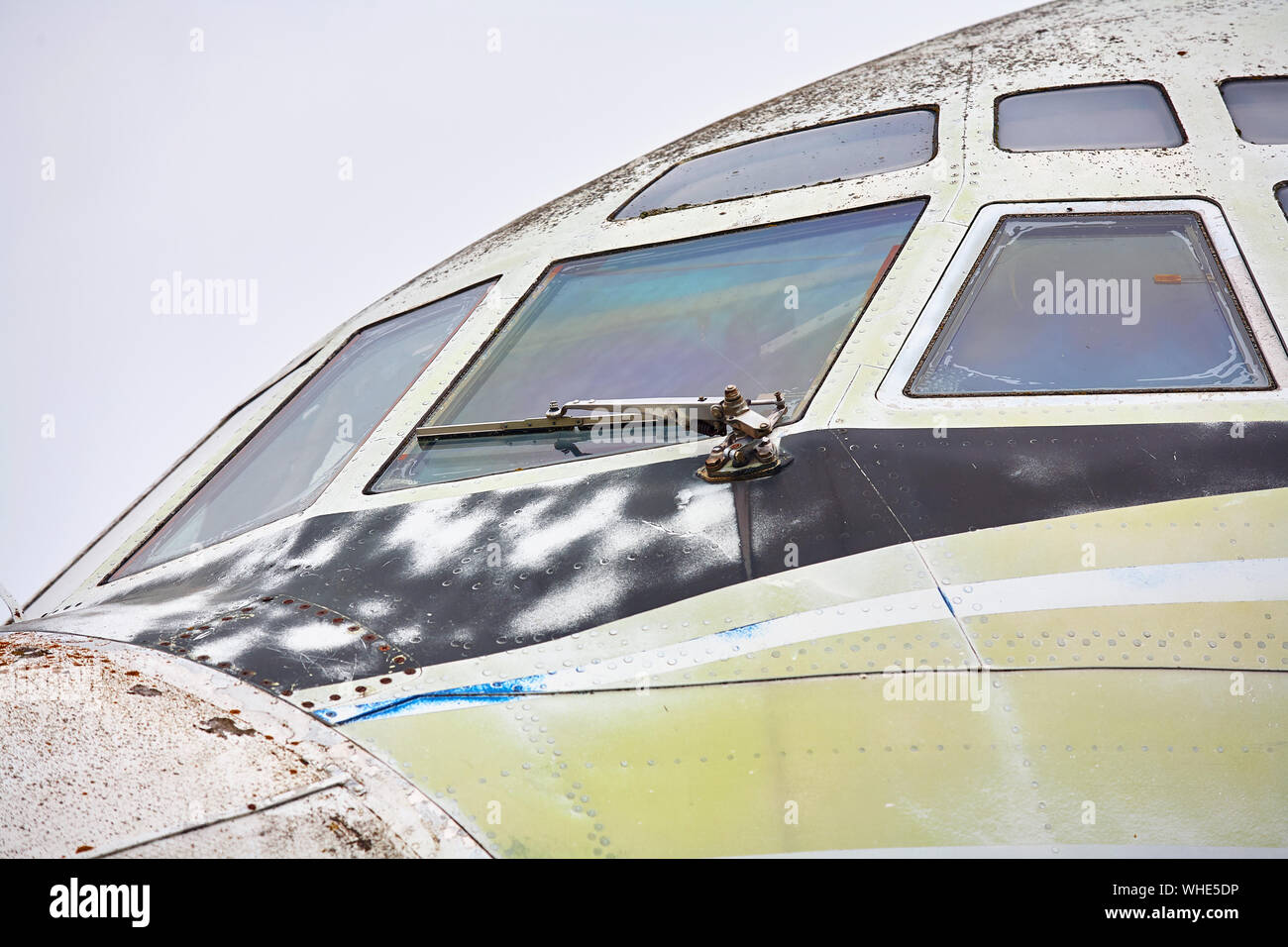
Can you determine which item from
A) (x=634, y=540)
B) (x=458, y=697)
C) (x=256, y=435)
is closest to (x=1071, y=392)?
(x=634, y=540)

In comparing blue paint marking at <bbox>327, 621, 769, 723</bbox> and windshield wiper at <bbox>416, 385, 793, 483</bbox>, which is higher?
windshield wiper at <bbox>416, 385, 793, 483</bbox>

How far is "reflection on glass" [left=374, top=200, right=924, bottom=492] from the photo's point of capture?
4.91 metres

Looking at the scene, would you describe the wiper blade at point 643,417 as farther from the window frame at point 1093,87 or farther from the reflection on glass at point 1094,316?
the window frame at point 1093,87

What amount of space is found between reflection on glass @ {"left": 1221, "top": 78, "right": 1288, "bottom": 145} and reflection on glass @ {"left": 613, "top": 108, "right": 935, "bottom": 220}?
1.46 meters

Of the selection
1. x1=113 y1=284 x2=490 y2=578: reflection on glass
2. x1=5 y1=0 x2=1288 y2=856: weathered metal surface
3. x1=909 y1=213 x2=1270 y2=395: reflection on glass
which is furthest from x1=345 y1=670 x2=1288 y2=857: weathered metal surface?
x1=113 y1=284 x2=490 y2=578: reflection on glass

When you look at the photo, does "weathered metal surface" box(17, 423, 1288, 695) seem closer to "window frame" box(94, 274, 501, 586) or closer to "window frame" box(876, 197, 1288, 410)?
"window frame" box(876, 197, 1288, 410)

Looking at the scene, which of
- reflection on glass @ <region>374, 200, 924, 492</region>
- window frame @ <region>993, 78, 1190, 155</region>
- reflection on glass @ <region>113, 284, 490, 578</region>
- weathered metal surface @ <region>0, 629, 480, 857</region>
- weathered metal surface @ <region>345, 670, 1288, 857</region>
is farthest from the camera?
window frame @ <region>993, 78, 1190, 155</region>

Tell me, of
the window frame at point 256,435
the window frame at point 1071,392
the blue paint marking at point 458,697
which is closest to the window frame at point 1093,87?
the window frame at point 1071,392

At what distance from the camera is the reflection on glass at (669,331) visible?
491cm

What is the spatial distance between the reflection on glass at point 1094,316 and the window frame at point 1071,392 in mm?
29

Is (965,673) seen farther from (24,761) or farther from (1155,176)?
(1155,176)
